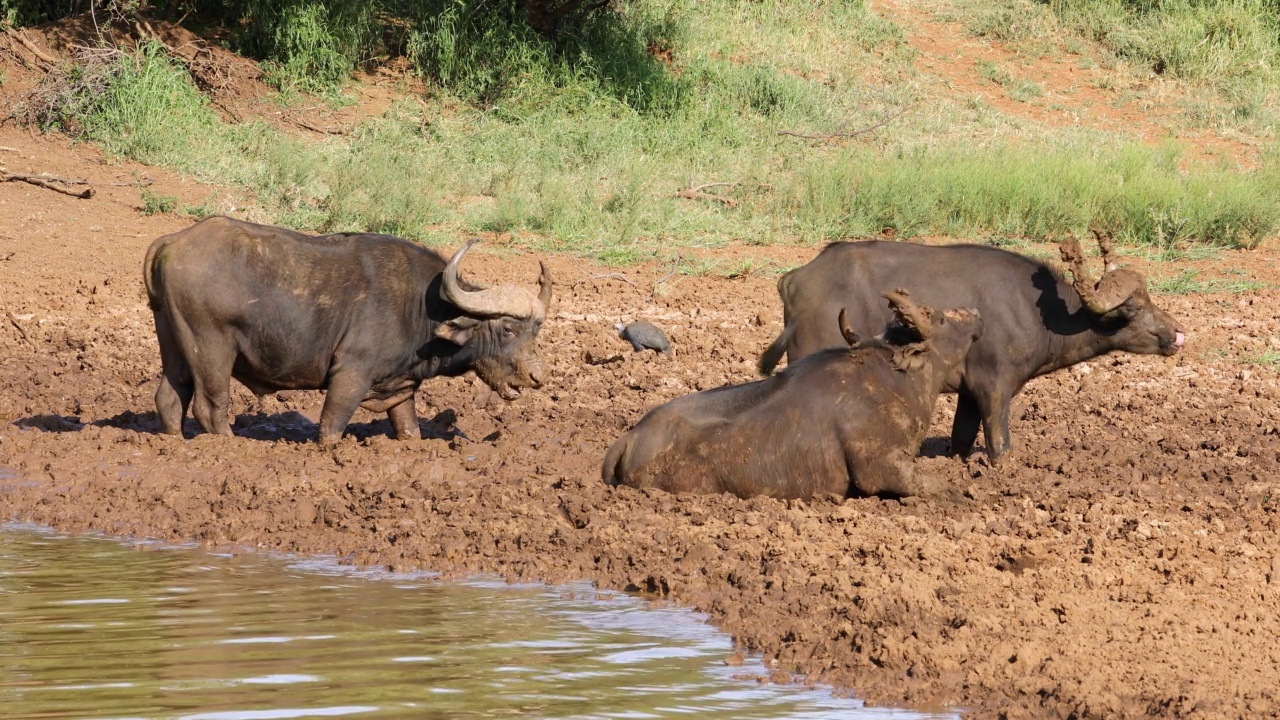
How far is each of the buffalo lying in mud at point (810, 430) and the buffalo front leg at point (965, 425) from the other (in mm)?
1238

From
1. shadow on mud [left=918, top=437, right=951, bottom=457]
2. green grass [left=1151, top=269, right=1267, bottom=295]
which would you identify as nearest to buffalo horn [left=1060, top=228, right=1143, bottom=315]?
shadow on mud [left=918, top=437, right=951, bottom=457]

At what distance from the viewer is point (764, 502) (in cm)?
779

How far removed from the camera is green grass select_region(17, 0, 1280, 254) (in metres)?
16.3

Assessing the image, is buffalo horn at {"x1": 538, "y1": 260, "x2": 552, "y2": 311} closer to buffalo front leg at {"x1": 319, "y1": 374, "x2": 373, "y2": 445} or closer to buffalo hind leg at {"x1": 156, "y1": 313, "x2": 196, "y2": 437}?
buffalo front leg at {"x1": 319, "y1": 374, "x2": 373, "y2": 445}

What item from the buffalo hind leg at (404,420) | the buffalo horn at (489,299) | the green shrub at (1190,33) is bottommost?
the buffalo hind leg at (404,420)

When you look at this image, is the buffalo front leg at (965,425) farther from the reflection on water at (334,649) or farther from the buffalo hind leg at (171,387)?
the buffalo hind leg at (171,387)

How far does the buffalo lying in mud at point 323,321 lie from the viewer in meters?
9.38

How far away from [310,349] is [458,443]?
106 centimetres

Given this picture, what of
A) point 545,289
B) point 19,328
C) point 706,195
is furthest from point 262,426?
point 706,195

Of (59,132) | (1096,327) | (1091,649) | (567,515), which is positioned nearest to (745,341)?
(1096,327)

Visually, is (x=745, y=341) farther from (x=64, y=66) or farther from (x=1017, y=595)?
(x=64, y=66)

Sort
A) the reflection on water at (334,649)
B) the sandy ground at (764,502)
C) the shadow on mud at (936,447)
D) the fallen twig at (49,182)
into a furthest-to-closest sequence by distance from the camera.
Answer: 1. the fallen twig at (49,182)
2. the shadow on mud at (936,447)
3. the sandy ground at (764,502)
4. the reflection on water at (334,649)

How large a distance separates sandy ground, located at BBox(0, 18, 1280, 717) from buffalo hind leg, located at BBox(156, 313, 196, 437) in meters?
0.17

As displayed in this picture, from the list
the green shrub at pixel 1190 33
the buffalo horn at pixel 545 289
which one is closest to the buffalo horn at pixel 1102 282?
the buffalo horn at pixel 545 289
